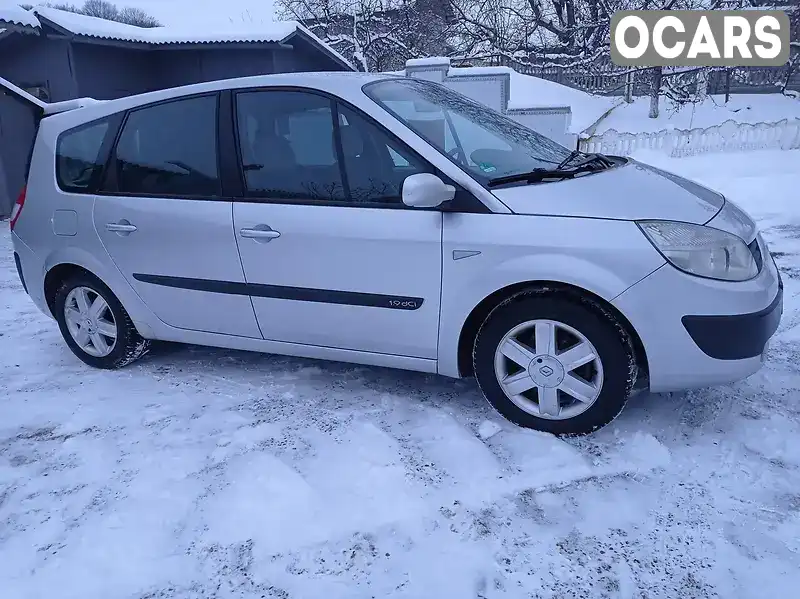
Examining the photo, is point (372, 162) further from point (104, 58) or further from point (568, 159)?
point (104, 58)

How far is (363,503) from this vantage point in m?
2.44

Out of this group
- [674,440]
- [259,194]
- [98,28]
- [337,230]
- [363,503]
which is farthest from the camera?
[98,28]

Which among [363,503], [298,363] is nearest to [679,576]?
[363,503]

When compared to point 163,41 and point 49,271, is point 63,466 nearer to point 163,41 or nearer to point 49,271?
point 49,271

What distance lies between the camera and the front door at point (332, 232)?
2871 mm

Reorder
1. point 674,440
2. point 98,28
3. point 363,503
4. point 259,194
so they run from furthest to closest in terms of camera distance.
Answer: point 98,28 → point 259,194 → point 674,440 → point 363,503

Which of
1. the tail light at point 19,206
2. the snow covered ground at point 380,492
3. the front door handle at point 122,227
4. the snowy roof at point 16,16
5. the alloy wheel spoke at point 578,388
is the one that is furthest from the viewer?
the snowy roof at point 16,16

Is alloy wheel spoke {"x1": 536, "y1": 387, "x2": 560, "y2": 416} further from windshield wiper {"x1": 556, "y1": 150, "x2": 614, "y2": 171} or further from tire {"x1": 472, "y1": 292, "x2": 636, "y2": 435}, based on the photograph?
windshield wiper {"x1": 556, "y1": 150, "x2": 614, "y2": 171}

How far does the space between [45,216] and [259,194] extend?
1573 mm

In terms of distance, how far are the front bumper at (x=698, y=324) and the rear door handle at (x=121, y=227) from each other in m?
2.60

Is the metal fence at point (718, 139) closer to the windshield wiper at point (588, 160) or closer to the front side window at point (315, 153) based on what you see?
the windshield wiper at point (588, 160)

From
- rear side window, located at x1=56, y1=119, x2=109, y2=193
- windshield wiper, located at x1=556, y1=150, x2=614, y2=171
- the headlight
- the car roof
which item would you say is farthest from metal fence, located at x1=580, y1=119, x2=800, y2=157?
rear side window, located at x1=56, y1=119, x2=109, y2=193

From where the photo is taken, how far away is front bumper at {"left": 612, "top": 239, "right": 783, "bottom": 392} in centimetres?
248

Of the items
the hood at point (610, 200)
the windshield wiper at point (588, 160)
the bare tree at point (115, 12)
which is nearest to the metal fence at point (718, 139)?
the windshield wiper at point (588, 160)
